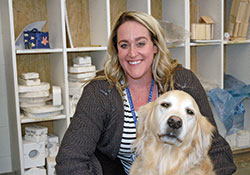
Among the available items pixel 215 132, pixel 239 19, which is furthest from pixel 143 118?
pixel 239 19

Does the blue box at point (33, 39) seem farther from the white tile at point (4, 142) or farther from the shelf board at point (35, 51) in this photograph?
the white tile at point (4, 142)

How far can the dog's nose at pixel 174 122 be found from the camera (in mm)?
1321

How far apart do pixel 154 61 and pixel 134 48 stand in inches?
7.6

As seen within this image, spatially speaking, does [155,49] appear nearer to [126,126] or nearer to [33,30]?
[126,126]

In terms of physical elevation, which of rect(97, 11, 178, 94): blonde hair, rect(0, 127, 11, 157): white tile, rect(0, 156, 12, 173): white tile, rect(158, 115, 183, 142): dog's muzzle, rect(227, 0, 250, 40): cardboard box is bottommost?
rect(0, 156, 12, 173): white tile

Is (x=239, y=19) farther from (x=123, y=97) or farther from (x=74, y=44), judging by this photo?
(x=123, y=97)

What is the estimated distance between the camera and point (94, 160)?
166cm

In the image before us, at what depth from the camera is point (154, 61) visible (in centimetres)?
188

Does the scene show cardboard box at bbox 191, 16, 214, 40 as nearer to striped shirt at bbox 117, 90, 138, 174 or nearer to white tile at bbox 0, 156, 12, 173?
striped shirt at bbox 117, 90, 138, 174

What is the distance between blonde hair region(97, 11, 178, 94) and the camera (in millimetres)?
1771

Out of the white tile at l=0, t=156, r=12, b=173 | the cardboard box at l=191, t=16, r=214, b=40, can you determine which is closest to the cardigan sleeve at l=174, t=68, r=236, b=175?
the cardboard box at l=191, t=16, r=214, b=40

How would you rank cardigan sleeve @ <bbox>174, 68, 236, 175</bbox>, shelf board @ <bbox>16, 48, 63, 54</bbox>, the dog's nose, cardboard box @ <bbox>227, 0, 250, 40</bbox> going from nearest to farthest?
1. the dog's nose
2. cardigan sleeve @ <bbox>174, 68, 236, 175</bbox>
3. shelf board @ <bbox>16, 48, 63, 54</bbox>
4. cardboard box @ <bbox>227, 0, 250, 40</bbox>

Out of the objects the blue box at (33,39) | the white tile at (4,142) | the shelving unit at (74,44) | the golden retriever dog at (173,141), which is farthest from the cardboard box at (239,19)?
the white tile at (4,142)

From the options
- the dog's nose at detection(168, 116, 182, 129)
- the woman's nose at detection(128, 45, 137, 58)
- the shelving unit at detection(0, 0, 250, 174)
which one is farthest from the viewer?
the shelving unit at detection(0, 0, 250, 174)
